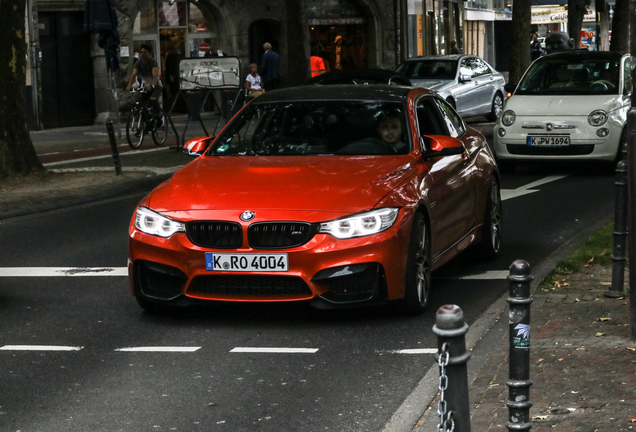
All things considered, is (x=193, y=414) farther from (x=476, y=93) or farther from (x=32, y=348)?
(x=476, y=93)

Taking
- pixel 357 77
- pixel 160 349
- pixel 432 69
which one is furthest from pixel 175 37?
pixel 160 349

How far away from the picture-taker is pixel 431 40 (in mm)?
48094

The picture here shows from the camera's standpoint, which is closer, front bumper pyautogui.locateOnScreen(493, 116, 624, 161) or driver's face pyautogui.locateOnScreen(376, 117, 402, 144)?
driver's face pyautogui.locateOnScreen(376, 117, 402, 144)

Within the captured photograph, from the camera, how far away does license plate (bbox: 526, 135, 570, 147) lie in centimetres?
1585

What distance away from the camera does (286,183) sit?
24.4ft

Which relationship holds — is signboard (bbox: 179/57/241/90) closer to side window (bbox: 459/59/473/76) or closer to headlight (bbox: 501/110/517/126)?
headlight (bbox: 501/110/517/126)

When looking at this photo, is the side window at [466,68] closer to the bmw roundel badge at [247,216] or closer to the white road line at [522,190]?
the white road line at [522,190]

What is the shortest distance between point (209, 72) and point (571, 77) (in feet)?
24.0

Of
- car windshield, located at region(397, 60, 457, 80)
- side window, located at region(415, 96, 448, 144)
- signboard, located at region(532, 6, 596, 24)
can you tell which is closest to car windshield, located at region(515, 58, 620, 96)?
side window, located at region(415, 96, 448, 144)

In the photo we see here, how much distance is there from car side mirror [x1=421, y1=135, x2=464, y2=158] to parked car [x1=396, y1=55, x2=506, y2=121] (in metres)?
17.4

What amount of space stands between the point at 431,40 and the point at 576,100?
32.4m

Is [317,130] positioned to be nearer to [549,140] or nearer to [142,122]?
[549,140]

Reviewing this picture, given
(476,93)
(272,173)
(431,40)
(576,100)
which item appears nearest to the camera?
(272,173)

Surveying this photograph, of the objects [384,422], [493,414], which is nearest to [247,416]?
[384,422]
